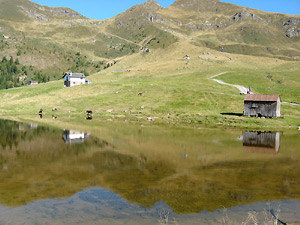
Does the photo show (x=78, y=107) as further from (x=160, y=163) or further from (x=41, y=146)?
(x=160, y=163)

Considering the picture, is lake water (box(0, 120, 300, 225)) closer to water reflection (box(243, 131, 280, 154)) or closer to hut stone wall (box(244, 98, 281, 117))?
water reflection (box(243, 131, 280, 154))

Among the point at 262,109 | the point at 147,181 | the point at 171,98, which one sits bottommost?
the point at 147,181

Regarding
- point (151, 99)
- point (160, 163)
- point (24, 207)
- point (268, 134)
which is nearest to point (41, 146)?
point (160, 163)

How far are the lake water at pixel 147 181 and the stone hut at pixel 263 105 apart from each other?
27.5 m

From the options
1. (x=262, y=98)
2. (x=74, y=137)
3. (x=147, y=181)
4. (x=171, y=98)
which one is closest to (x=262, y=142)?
(x=147, y=181)

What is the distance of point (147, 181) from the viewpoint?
20656 mm

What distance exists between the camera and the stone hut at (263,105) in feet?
209

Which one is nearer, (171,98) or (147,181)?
(147,181)

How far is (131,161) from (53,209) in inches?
462

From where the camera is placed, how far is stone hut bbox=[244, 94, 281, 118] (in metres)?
63.7

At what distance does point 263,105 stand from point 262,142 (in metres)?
28.6

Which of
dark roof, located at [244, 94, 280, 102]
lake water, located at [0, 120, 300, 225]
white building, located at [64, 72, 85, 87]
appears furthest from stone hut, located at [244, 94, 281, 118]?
white building, located at [64, 72, 85, 87]

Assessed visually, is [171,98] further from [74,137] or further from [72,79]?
[72,79]

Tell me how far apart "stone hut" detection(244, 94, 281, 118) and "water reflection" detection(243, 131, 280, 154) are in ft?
57.2
